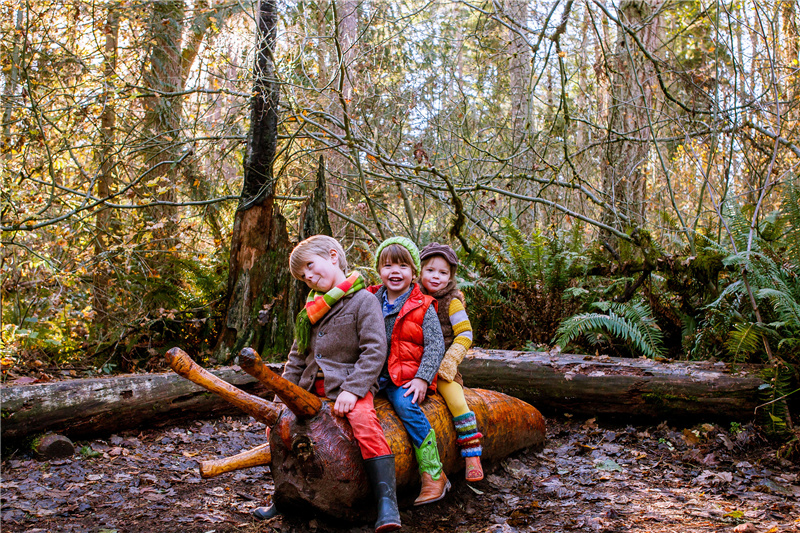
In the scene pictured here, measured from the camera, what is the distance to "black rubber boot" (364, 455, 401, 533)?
Answer: 117 inches

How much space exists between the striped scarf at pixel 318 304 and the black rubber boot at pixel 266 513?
953mm

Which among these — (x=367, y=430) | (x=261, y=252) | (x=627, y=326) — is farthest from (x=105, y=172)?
(x=627, y=326)

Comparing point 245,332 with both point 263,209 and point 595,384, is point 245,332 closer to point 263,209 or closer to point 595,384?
point 263,209

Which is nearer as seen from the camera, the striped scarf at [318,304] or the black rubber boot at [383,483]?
the black rubber boot at [383,483]

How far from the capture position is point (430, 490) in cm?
340

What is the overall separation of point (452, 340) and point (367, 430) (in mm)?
1095

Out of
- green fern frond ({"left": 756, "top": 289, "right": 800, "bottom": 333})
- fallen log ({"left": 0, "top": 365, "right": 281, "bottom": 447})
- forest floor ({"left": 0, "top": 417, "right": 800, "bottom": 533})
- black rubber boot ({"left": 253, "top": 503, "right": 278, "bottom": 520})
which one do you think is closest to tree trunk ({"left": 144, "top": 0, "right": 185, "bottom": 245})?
fallen log ({"left": 0, "top": 365, "right": 281, "bottom": 447})

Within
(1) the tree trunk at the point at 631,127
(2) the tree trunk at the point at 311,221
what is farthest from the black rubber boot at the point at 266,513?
(1) the tree trunk at the point at 631,127

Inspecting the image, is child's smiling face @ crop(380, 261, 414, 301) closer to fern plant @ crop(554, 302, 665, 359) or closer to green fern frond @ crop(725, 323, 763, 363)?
fern plant @ crop(554, 302, 665, 359)

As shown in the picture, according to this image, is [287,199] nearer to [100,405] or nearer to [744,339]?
[100,405]

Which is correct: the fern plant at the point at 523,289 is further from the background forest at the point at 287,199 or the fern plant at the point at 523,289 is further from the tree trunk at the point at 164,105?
the tree trunk at the point at 164,105

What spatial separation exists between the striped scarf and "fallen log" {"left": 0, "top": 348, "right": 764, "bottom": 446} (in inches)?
95.5

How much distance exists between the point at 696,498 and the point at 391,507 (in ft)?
6.96

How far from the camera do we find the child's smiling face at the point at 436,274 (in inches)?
157
